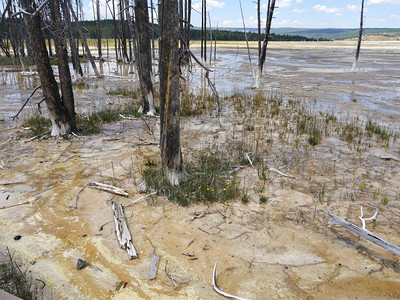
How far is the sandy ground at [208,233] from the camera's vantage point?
11.0 ft

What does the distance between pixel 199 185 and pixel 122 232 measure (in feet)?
5.34

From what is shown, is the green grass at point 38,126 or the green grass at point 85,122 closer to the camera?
the green grass at point 38,126

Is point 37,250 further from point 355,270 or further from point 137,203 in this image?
point 355,270

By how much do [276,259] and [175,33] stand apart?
340 centimetres

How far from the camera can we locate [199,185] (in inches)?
210

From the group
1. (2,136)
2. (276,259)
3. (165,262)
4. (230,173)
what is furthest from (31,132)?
(276,259)

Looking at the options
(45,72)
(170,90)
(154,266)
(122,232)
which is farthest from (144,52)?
(154,266)

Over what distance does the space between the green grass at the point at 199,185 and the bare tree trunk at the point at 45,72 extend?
338 centimetres

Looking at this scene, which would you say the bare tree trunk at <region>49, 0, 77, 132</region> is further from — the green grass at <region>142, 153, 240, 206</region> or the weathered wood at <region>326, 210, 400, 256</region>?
the weathered wood at <region>326, 210, 400, 256</region>

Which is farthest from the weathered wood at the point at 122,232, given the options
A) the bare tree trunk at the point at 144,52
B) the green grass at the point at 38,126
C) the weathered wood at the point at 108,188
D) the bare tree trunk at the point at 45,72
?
the bare tree trunk at the point at 144,52

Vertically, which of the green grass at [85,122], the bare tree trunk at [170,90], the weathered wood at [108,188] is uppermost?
the bare tree trunk at [170,90]

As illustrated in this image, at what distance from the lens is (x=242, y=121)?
9977 millimetres

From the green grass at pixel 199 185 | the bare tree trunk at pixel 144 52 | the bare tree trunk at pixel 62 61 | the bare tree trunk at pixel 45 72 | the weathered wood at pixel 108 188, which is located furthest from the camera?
the bare tree trunk at pixel 144 52

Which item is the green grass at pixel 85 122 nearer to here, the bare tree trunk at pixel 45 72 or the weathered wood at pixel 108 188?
the bare tree trunk at pixel 45 72
